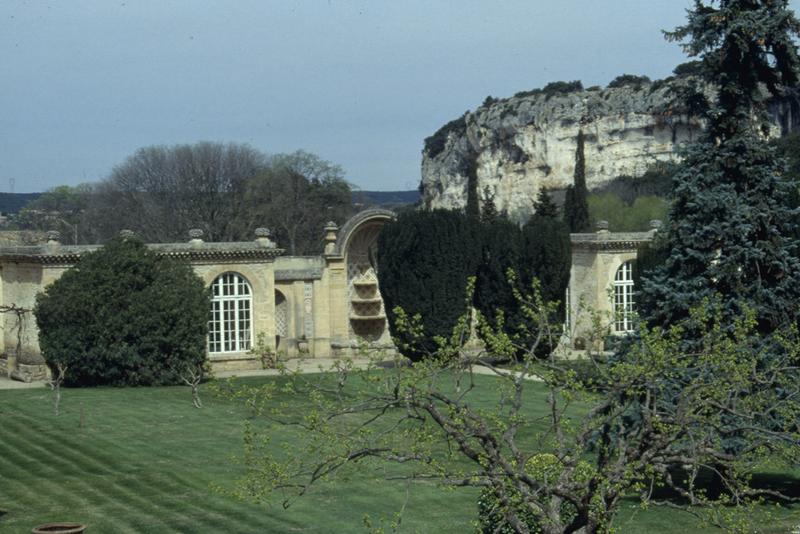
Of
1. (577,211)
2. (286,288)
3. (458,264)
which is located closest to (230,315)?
(286,288)

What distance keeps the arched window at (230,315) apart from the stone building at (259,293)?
3 cm

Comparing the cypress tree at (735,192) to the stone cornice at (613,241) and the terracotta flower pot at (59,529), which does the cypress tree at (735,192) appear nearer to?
the terracotta flower pot at (59,529)

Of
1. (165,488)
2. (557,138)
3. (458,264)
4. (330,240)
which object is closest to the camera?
(165,488)

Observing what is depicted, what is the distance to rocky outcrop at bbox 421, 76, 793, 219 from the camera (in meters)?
109

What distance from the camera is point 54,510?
21594 mm

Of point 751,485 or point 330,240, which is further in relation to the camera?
point 330,240

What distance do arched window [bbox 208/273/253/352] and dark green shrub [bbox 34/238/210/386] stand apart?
3.81 m

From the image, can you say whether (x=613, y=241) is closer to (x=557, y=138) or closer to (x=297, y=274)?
(x=297, y=274)

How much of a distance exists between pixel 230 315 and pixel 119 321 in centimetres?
624

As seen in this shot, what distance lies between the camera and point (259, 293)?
144ft

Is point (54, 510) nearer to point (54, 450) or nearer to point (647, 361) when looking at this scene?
point (54, 450)

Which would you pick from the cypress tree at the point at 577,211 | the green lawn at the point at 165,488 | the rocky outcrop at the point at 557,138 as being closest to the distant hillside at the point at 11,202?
the rocky outcrop at the point at 557,138

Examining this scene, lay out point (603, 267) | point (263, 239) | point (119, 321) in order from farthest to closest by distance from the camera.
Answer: point (603, 267), point (263, 239), point (119, 321)

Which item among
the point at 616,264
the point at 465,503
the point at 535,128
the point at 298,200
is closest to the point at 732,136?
the point at 465,503
